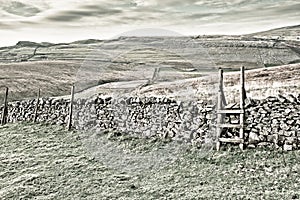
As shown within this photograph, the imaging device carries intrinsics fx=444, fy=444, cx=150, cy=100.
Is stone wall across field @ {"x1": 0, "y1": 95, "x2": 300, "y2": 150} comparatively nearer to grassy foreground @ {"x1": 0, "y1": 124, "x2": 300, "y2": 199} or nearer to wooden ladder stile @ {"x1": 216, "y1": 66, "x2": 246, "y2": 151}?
wooden ladder stile @ {"x1": 216, "y1": 66, "x2": 246, "y2": 151}

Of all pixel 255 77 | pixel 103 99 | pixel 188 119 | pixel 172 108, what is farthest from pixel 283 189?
pixel 255 77

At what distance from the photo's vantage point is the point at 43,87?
4844cm

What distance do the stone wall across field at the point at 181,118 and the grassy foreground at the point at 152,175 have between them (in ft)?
1.87

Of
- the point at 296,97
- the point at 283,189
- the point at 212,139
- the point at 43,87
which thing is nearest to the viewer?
the point at 283,189

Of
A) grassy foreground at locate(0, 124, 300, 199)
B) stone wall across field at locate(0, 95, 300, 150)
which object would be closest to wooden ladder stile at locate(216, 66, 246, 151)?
stone wall across field at locate(0, 95, 300, 150)

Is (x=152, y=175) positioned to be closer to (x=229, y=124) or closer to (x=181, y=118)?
(x=229, y=124)

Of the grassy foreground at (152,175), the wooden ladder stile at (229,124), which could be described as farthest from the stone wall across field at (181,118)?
the grassy foreground at (152,175)

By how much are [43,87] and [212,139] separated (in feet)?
122

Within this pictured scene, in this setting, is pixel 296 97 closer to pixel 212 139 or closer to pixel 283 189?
pixel 212 139

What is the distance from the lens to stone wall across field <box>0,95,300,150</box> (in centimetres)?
1291

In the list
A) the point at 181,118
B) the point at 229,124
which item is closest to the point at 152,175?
the point at 229,124

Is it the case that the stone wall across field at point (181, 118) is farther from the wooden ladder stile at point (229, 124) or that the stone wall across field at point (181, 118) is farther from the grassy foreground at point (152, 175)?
the grassy foreground at point (152, 175)

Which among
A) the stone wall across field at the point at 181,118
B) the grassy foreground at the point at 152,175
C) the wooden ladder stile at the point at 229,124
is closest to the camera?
the grassy foreground at the point at 152,175

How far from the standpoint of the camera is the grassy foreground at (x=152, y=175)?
1061cm
